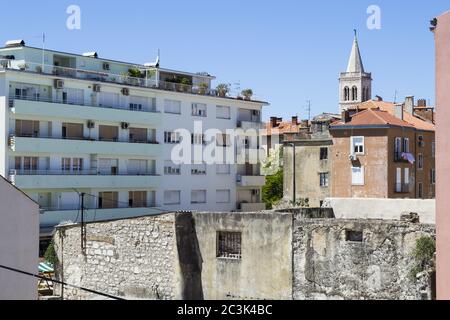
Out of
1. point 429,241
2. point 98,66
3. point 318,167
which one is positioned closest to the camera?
point 429,241

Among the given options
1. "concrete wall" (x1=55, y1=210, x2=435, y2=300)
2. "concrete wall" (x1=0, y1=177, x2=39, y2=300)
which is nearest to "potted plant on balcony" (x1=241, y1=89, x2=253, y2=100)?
"concrete wall" (x1=55, y1=210, x2=435, y2=300)

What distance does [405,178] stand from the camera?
179 ft

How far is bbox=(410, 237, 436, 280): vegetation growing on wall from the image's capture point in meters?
21.0

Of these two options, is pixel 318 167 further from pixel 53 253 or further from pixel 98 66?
pixel 53 253

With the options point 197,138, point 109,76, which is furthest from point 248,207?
point 109,76

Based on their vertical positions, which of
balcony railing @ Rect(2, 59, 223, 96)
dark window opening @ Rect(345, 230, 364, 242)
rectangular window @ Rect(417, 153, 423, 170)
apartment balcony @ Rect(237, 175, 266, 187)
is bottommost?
dark window opening @ Rect(345, 230, 364, 242)

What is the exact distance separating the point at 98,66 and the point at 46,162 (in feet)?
31.2

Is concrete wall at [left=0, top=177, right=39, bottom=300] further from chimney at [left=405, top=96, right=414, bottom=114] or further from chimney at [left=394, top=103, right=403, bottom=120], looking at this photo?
chimney at [left=405, top=96, right=414, bottom=114]

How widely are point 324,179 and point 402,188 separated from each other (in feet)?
19.4

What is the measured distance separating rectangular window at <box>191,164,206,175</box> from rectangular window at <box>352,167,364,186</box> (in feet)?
36.1

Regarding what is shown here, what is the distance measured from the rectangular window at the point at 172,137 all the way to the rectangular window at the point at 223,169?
13.4 feet

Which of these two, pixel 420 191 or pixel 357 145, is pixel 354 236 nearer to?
pixel 357 145

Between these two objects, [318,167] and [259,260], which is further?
[318,167]
